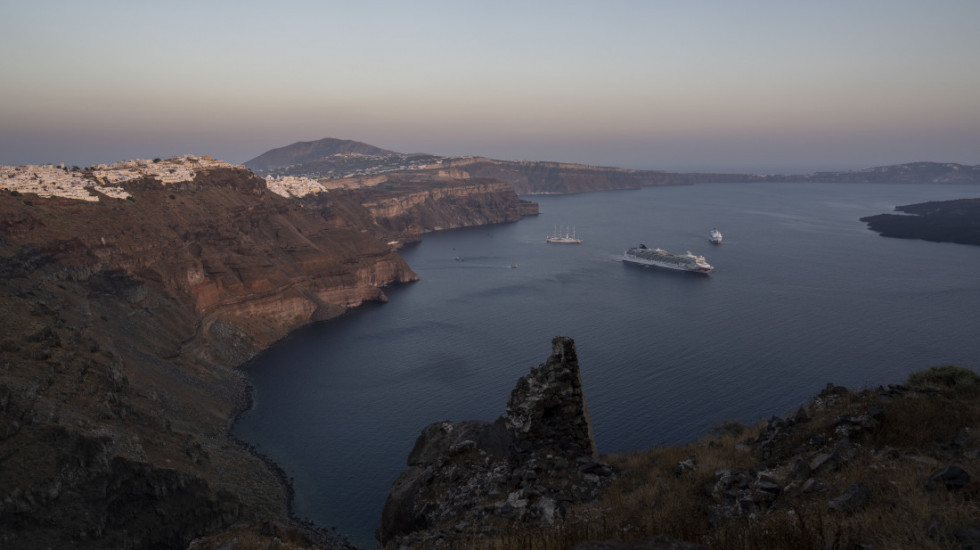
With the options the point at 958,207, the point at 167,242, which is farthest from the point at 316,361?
the point at 958,207

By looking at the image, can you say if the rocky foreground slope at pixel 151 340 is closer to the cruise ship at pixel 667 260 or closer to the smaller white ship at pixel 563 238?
the cruise ship at pixel 667 260

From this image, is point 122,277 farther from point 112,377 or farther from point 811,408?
point 811,408

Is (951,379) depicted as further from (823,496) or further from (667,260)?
(667,260)

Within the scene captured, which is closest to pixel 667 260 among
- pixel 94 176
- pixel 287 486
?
pixel 287 486

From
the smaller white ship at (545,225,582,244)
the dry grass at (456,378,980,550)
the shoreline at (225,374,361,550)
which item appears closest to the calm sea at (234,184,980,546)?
the shoreline at (225,374,361,550)

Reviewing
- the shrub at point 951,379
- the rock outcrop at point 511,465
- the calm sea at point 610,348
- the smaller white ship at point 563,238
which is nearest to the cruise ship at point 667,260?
the calm sea at point 610,348

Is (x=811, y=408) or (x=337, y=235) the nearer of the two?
(x=811, y=408)

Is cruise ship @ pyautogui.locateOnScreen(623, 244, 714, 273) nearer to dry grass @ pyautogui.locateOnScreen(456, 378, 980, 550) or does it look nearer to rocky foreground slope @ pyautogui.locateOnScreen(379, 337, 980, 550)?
rocky foreground slope @ pyautogui.locateOnScreen(379, 337, 980, 550)
